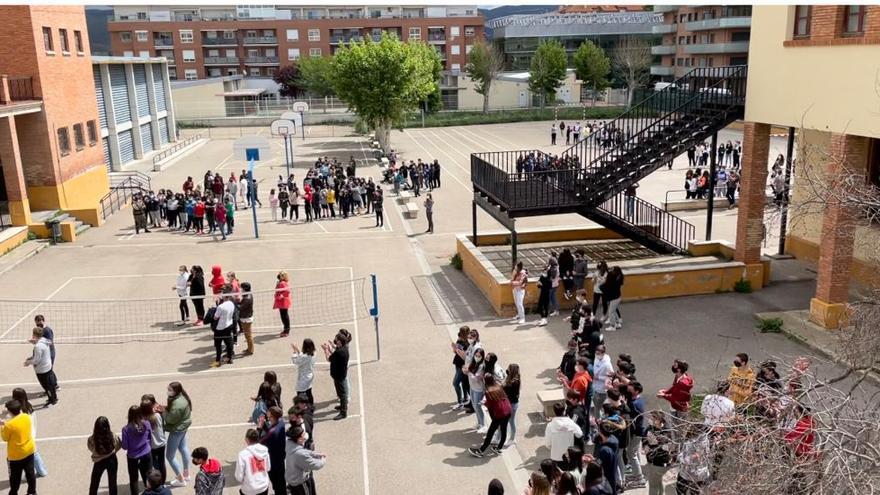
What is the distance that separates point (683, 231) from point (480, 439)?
505 inches

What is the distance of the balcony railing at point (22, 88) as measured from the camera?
86.5ft

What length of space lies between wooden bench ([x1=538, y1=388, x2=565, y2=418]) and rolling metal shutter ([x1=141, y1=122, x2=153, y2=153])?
138ft

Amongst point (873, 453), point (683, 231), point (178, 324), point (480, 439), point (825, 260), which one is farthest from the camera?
point (683, 231)

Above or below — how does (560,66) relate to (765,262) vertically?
above

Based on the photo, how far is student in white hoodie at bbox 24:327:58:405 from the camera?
1182 centimetres

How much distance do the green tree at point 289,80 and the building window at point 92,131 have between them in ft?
172

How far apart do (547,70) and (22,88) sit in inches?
2202

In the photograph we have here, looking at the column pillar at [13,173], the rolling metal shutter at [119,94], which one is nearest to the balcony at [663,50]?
the rolling metal shutter at [119,94]

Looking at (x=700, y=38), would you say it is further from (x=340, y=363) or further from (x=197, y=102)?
(x=340, y=363)

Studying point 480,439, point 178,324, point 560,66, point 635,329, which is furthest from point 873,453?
point 560,66

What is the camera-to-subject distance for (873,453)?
507 centimetres

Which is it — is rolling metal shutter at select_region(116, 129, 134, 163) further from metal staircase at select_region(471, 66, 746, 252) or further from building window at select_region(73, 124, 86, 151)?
metal staircase at select_region(471, 66, 746, 252)

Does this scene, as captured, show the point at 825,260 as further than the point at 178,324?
No

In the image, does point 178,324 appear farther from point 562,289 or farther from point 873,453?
point 873,453
